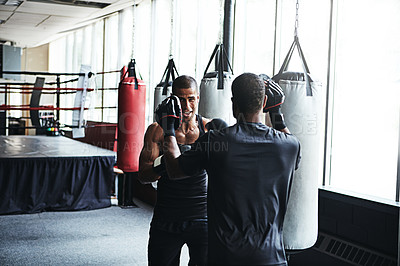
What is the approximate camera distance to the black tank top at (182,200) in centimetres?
200

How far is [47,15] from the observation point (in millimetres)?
7500

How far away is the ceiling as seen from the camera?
6523 millimetres

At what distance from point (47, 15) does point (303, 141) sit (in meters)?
6.68

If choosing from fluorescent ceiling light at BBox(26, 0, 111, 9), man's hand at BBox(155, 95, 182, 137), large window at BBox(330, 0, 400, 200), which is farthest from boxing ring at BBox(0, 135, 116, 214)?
man's hand at BBox(155, 95, 182, 137)

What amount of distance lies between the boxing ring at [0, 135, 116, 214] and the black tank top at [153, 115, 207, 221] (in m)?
3.47

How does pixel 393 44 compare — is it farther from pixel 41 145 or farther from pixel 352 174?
pixel 41 145

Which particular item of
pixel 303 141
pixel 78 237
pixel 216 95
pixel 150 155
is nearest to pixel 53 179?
pixel 78 237

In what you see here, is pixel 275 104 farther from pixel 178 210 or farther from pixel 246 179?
pixel 178 210

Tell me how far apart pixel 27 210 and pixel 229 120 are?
11.4 ft

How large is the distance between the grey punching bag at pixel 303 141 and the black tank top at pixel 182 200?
1.50ft

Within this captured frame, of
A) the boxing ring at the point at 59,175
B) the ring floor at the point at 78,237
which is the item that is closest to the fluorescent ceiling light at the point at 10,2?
the boxing ring at the point at 59,175

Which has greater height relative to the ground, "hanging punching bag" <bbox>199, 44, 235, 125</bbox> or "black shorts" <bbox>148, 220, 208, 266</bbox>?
"hanging punching bag" <bbox>199, 44, 235, 125</bbox>

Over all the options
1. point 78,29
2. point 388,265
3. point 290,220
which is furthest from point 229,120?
point 78,29

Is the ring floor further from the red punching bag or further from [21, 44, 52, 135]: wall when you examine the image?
[21, 44, 52, 135]: wall
